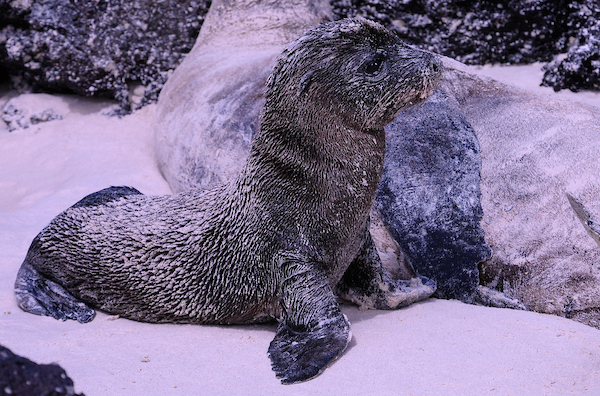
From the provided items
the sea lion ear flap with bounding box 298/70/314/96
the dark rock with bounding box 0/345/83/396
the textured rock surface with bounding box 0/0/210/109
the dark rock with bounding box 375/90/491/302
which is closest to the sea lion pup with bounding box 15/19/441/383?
the sea lion ear flap with bounding box 298/70/314/96

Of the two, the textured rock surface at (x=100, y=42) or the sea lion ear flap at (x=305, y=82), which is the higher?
the sea lion ear flap at (x=305, y=82)

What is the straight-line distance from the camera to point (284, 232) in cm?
308

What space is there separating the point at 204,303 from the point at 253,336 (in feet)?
0.98

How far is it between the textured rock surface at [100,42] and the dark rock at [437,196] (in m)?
3.66

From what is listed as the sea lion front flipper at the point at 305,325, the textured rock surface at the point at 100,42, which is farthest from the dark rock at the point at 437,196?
the textured rock surface at the point at 100,42

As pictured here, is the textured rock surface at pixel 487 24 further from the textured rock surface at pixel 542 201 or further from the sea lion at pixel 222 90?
the textured rock surface at pixel 542 201

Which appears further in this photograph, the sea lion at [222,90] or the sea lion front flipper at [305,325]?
the sea lion at [222,90]

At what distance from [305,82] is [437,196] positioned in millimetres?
1213

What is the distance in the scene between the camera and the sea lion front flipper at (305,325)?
272 cm

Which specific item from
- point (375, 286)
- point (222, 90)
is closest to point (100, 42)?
point (222, 90)

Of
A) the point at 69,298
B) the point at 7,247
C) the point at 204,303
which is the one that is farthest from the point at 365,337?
the point at 7,247

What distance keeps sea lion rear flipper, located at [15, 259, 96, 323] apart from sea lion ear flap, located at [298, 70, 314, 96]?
164cm

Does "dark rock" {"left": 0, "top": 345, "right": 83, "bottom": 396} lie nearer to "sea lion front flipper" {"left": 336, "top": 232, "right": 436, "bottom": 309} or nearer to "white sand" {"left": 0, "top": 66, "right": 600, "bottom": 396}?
"white sand" {"left": 0, "top": 66, "right": 600, "bottom": 396}

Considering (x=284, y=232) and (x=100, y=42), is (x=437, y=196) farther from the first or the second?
(x=100, y=42)
